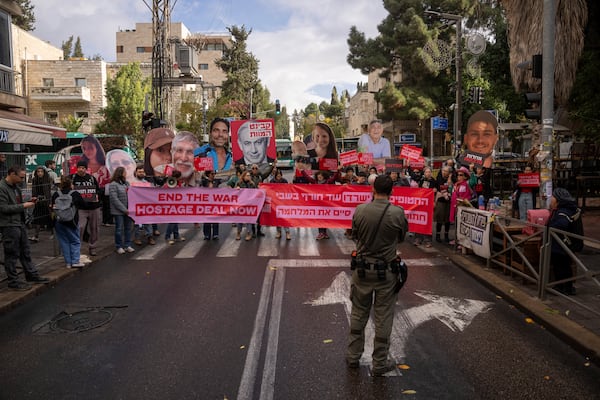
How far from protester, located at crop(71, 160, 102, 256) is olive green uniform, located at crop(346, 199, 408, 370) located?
21.8ft

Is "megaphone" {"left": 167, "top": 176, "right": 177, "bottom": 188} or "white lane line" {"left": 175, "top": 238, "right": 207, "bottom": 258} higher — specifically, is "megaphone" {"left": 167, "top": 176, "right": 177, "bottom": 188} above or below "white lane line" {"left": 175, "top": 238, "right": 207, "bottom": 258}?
above

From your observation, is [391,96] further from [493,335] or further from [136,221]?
[493,335]

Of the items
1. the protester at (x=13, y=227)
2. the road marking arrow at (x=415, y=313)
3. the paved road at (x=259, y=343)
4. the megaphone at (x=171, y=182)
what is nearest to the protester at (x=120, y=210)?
the megaphone at (x=171, y=182)

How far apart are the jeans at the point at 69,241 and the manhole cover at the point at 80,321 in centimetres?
270

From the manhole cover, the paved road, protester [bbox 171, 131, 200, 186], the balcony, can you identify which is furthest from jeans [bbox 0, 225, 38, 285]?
the balcony

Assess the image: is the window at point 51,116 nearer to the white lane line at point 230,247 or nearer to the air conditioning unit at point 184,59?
the air conditioning unit at point 184,59

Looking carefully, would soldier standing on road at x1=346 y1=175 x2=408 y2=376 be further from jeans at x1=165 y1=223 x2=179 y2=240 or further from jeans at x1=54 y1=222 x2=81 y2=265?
jeans at x1=165 y1=223 x2=179 y2=240

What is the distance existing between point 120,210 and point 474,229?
775 cm

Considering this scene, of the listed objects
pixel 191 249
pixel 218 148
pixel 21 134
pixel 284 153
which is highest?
pixel 284 153

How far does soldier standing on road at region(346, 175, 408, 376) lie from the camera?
4.50 meters

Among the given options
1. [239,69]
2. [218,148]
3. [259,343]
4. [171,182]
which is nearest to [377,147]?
[218,148]

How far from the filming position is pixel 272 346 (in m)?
5.14

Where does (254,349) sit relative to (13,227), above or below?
below

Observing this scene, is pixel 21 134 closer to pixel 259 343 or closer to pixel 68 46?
pixel 259 343
